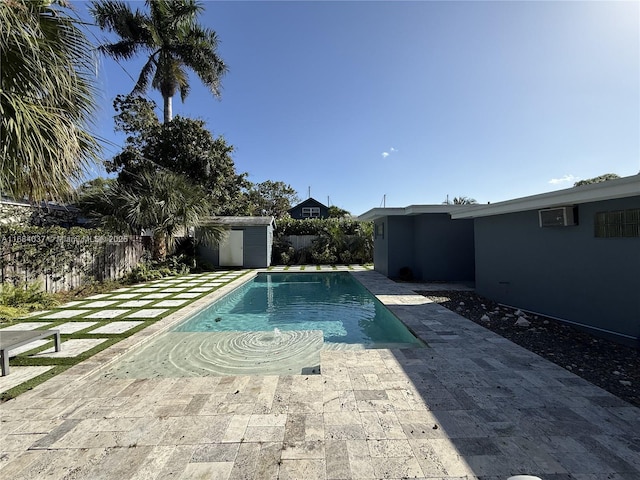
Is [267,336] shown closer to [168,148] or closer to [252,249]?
[252,249]

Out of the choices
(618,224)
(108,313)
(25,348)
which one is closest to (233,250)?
(108,313)

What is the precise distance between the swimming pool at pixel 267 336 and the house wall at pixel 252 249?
551cm

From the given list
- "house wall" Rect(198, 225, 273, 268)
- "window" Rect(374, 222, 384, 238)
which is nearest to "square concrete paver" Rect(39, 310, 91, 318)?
"house wall" Rect(198, 225, 273, 268)

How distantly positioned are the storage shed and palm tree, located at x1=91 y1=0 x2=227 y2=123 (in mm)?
7802

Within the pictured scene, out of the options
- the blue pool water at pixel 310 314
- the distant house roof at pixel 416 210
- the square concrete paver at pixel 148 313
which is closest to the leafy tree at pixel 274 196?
the blue pool water at pixel 310 314

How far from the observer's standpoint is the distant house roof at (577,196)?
142 inches

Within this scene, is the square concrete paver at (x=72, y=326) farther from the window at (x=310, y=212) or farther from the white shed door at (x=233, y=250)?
the window at (x=310, y=212)

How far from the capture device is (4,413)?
252 centimetres


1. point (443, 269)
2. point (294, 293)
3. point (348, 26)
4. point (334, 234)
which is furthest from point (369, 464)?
point (334, 234)

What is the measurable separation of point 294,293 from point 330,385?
6.90m

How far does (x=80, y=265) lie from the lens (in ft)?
27.6

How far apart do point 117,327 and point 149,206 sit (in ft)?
21.7

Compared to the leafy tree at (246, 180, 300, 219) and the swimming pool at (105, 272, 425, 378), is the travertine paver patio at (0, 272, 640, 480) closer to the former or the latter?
the swimming pool at (105, 272, 425, 378)

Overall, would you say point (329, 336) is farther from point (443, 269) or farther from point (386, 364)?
point (443, 269)
